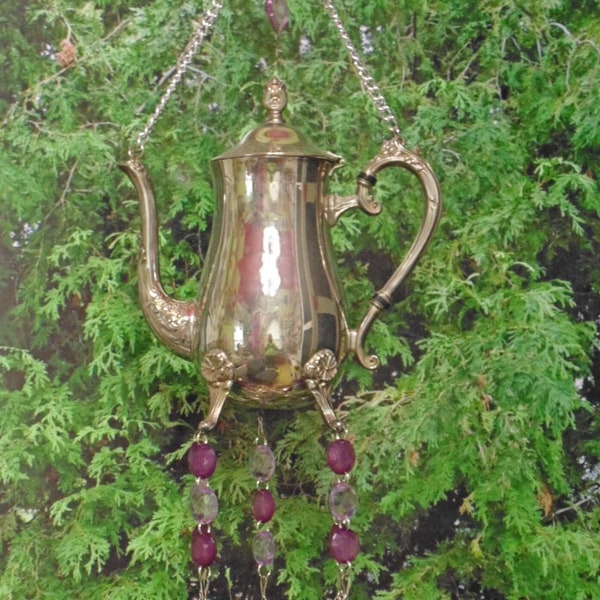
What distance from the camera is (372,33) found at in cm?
112

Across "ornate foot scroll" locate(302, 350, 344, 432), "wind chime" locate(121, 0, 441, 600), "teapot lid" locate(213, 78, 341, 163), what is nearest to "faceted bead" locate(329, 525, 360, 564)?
"wind chime" locate(121, 0, 441, 600)

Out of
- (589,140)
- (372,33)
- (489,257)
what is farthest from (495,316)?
(372,33)

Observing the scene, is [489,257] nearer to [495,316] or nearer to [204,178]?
[495,316]

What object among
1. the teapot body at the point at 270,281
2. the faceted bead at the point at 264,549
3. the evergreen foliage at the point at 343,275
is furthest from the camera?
the evergreen foliage at the point at 343,275

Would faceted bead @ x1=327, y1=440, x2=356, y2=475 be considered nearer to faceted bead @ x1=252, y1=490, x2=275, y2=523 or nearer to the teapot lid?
faceted bead @ x1=252, y1=490, x2=275, y2=523

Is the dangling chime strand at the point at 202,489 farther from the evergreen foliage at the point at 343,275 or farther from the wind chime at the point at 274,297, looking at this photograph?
the evergreen foliage at the point at 343,275

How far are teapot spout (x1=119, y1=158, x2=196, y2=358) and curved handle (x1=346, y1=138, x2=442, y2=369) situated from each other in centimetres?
16

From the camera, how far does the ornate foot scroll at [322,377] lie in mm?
774

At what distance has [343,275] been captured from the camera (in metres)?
1.11

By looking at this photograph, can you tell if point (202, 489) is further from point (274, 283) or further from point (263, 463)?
point (274, 283)

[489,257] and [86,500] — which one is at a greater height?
[489,257]

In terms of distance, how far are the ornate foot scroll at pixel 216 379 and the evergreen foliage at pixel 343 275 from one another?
28 cm

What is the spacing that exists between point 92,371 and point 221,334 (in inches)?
13.8

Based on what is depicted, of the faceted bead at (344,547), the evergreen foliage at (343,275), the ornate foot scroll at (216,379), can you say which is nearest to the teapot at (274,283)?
the ornate foot scroll at (216,379)
